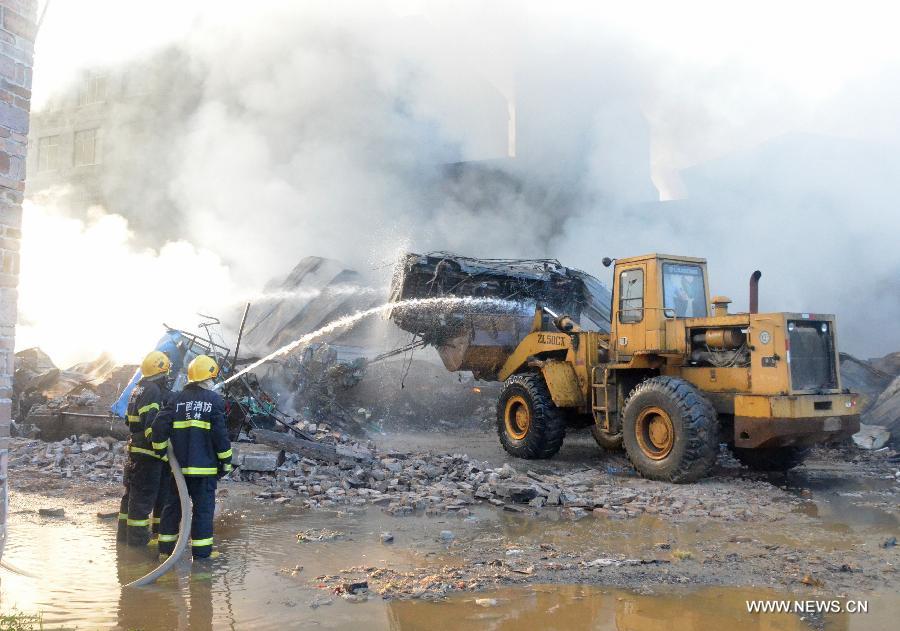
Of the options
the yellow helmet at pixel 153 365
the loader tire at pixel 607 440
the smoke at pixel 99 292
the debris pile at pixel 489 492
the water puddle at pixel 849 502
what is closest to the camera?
the yellow helmet at pixel 153 365

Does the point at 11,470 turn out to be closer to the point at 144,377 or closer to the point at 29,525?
the point at 29,525

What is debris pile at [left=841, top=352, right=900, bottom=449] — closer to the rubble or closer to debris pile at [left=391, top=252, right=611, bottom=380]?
the rubble

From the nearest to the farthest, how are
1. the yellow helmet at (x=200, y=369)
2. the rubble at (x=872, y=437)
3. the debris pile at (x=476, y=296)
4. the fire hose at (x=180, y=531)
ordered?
the fire hose at (x=180, y=531) < the yellow helmet at (x=200, y=369) < the rubble at (x=872, y=437) < the debris pile at (x=476, y=296)

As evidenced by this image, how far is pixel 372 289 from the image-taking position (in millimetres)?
18391

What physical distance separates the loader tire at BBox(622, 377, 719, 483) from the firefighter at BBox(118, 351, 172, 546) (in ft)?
15.9

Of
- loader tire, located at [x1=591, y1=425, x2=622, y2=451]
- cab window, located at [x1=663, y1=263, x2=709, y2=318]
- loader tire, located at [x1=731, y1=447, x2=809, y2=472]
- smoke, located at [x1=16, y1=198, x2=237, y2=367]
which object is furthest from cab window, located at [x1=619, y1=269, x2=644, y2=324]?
smoke, located at [x1=16, y1=198, x2=237, y2=367]

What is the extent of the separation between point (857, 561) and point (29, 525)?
6098 mm

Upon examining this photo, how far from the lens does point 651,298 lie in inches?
324

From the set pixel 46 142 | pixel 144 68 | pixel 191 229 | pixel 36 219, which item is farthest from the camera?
pixel 46 142

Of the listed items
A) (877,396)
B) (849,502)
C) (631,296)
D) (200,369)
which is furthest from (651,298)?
(200,369)

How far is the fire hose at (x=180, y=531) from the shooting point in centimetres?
430

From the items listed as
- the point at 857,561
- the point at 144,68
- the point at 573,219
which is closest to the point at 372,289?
the point at 573,219

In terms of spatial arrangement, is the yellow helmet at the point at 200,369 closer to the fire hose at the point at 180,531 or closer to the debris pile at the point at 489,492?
the fire hose at the point at 180,531

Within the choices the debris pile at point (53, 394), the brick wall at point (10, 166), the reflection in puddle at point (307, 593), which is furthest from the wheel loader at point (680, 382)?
the brick wall at point (10, 166)
